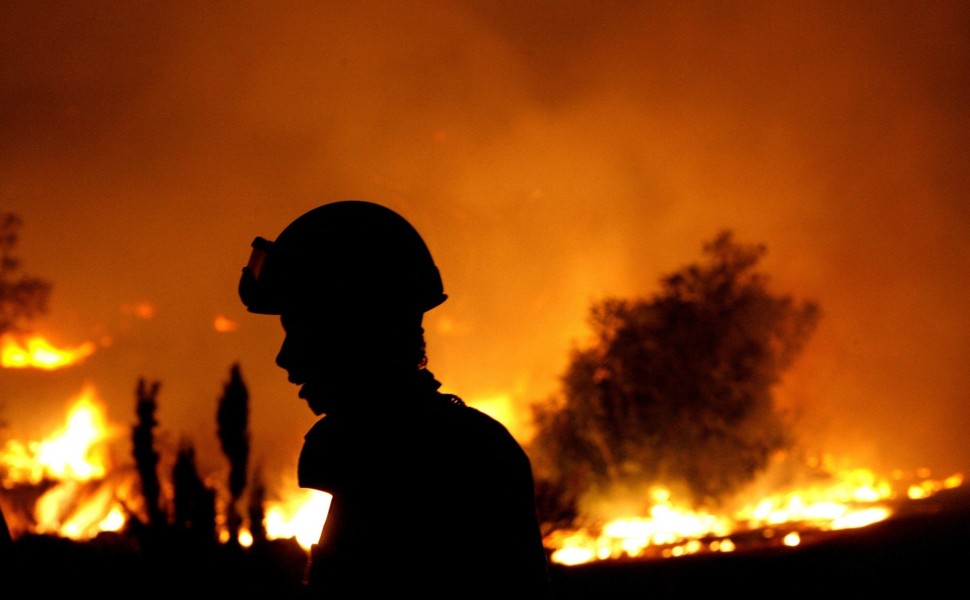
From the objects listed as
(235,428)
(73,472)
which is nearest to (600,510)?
(73,472)

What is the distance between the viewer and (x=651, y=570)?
9.67 meters

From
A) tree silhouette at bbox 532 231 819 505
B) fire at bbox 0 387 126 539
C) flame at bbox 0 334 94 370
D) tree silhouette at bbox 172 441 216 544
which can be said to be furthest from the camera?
tree silhouette at bbox 532 231 819 505

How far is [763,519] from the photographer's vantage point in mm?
17969

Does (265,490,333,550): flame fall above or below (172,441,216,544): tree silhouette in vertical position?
above

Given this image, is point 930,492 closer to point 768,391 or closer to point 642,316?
point 768,391

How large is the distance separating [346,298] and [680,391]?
17.5m

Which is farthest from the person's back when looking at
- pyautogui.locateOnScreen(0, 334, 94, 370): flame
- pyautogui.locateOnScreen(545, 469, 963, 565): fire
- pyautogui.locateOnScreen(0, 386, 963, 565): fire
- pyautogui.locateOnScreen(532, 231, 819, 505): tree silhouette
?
pyautogui.locateOnScreen(0, 334, 94, 370): flame

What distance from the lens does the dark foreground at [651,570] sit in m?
6.68

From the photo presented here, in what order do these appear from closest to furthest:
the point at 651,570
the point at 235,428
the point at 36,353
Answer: the point at 235,428 → the point at 651,570 → the point at 36,353

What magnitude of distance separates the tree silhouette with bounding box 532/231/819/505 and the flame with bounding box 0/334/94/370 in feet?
36.0

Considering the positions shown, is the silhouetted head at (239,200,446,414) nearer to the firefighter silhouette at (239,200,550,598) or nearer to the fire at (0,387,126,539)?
the firefighter silhouette at (239,200,550,598)

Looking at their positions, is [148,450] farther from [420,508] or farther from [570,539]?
[570,539]

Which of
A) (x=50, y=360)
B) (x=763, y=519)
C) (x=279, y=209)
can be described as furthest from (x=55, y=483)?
(x=763, y=519)

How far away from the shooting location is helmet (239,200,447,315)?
178cm
